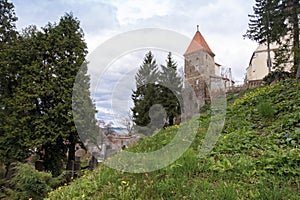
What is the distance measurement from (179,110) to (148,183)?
23.8 feet

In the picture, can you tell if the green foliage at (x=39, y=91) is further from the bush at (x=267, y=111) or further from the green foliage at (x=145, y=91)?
the bush at (x=267, y=111)

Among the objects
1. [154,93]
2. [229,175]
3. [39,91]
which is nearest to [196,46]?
[154,93]

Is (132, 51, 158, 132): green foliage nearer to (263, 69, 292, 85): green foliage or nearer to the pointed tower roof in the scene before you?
the pointed tower roof

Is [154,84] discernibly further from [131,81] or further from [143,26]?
[143,26]

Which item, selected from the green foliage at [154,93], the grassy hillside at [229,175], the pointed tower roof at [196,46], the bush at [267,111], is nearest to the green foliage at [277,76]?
the pointed tower roof at [196,46]

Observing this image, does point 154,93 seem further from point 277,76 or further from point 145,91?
point 277,76

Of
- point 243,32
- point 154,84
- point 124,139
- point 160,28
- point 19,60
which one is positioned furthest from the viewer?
point 243,32

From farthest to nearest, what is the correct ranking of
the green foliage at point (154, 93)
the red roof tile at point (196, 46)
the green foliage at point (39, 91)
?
1. the green foliage at point (39, 91)
2. the green foliage at point (154, 93)
3. the red roof tile at point (196, 46)

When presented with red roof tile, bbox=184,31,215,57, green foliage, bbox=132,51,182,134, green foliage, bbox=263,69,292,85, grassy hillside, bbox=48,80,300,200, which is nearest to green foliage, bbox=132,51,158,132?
green foliage, bbox=132,51,182,134

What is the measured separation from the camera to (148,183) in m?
3.02

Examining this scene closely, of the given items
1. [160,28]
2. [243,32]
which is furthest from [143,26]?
[243,32]

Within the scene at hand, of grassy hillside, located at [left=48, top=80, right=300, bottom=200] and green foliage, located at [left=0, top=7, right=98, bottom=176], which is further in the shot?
green foliage, located at [left=0, top=7, right=98, bottom=176]

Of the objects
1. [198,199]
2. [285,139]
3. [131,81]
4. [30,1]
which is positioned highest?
[30,1]

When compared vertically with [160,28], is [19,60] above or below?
above
